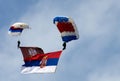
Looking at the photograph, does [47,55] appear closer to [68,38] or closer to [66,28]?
[68,38]

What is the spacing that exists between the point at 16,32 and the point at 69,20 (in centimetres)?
1690

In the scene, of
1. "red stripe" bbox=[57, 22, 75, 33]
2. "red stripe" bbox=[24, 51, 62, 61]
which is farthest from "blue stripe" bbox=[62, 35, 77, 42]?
"red stripe" bbox=[24, 51, 62, 61]

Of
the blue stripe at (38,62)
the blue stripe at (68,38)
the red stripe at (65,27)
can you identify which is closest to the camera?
the red stripe at (65,27)

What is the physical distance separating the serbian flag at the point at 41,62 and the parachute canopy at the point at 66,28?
13.2 ft

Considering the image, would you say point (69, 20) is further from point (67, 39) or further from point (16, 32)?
point (16, 32)

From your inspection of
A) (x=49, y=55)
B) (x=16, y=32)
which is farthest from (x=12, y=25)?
(x=49, y=55)

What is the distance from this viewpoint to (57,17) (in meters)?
117

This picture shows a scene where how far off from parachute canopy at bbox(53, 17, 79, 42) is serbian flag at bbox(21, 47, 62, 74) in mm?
4018

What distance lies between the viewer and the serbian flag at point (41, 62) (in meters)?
123

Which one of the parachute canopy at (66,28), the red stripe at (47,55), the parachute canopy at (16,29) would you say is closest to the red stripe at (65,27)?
the parachute canopy at (66,28)

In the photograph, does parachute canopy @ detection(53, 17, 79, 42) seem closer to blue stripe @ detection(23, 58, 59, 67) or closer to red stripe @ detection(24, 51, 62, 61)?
red stripe @ detection(24, 51, 62, 61)

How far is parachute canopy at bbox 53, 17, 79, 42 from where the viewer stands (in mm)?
116875

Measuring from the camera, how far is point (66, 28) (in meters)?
118

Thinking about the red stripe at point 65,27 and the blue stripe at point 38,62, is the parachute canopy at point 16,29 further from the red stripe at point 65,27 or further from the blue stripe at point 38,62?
the red stripe at point 65,27
